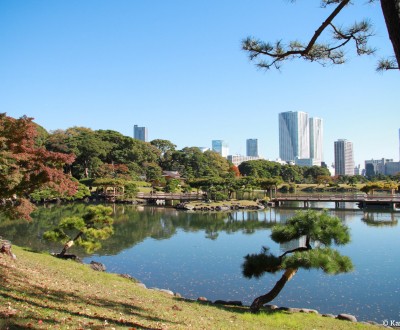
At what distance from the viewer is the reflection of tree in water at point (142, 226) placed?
16.1 m

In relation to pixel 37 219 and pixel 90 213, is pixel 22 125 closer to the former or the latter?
pixel 90 213

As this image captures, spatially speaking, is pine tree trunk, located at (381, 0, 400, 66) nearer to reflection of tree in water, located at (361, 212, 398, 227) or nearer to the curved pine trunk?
the curved pine trunk

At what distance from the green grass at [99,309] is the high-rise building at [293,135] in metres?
157

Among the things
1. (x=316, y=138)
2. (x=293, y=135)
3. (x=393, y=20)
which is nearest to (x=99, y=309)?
(x=393, y=20)

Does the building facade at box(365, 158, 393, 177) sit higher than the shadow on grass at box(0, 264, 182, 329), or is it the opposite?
the building facade at box(365, 158, 393, 177)

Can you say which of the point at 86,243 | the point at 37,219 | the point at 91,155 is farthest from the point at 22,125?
the point at 91,155

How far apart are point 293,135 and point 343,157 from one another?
31.5 m

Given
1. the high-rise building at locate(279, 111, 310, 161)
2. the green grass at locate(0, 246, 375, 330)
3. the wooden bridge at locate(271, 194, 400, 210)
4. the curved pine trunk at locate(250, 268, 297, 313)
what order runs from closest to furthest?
the green grass at locate(0, 246, 375, 330) → the curved pine trunk at locate(250, 268, 297, 313) → the wooden bridge at locate(271, 194, 400, 210) → the high-rise building at locate(279, 111, 310, 161)

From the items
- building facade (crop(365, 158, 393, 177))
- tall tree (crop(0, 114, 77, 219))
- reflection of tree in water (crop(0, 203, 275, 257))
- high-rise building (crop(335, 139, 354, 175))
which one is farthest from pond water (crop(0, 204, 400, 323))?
building facade (crop(365, 158, 393, 177))

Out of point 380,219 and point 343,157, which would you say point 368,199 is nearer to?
point 380,219

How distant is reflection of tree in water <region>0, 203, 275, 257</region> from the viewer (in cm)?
1606

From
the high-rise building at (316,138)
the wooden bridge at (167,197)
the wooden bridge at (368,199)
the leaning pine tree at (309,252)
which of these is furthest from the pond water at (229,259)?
the high-rise building at (316,138)

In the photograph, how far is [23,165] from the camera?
28.0 feet

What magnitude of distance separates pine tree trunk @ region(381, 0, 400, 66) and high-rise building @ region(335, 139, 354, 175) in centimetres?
14045
